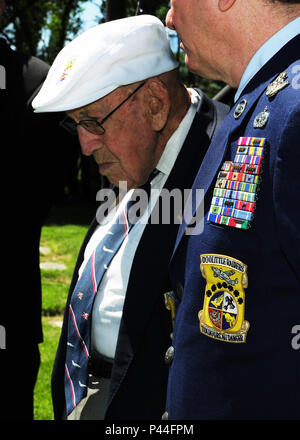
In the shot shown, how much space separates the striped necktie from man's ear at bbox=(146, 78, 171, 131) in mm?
202

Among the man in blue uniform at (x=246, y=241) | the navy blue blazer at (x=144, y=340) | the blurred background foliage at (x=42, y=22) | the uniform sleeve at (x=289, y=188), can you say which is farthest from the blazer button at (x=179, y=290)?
A: the blurred background foliage at (x=42, y=22)

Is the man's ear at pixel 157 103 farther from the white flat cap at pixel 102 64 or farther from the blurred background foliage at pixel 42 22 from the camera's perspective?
the blurred background foliage at pixel 42 22

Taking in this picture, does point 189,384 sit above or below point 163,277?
below

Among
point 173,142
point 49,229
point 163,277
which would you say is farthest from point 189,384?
point 49,229

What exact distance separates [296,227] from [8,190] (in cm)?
163

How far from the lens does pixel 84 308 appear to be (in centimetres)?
200

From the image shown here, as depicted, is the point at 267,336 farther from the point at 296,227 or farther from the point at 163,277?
the point at 163,277

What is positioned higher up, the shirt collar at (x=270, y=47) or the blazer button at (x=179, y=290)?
the shirt collar at (x=270, y=47)

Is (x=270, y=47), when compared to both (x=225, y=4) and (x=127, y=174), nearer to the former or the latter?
(x=225, y=4)

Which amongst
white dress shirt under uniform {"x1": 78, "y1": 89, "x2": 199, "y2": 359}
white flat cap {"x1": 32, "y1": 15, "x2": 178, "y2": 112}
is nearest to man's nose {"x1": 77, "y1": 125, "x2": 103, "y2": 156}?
white flat cap {"x1": 32, "y1": 15, "x2": 178, "y2": 112}

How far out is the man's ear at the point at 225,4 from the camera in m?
1.41

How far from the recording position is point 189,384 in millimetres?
1439

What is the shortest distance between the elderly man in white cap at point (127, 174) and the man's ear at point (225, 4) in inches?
22.1

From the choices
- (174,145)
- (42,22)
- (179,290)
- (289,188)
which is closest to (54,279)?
(174,145)
